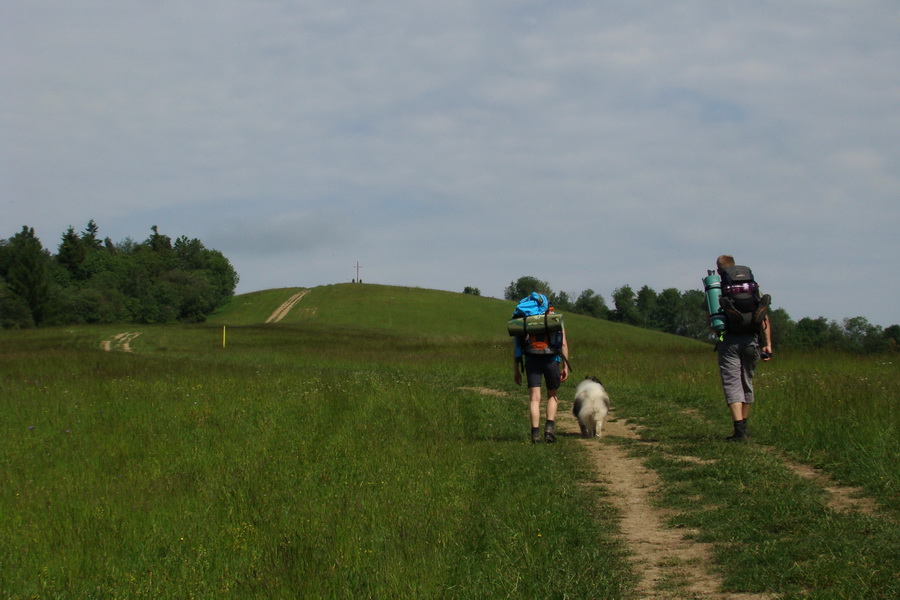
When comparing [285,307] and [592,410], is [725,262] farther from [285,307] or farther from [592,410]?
[285,307]

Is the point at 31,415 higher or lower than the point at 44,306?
lower

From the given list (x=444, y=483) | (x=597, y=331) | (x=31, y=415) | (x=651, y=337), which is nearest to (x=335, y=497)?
(x=444, y=483)

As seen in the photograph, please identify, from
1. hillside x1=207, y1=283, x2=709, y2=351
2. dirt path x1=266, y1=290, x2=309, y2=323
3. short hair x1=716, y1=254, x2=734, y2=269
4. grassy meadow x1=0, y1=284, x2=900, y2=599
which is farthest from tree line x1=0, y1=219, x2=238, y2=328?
short hair x1=716, y1=254, x2=734, y2=269

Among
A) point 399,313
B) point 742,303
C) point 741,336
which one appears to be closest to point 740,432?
point 741,336

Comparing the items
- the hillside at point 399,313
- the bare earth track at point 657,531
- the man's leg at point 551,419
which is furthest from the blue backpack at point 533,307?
the hillside at point 399,313

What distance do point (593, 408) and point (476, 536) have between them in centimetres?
504

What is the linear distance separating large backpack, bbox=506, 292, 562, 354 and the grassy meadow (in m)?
1.28

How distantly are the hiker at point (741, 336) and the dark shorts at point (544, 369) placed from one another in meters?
2.06

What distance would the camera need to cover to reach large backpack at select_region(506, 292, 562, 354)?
397 inches

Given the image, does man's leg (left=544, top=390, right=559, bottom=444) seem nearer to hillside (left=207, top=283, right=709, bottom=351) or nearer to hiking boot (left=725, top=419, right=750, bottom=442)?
hiking boot (left=725, top=419, right=750, bottom=442)

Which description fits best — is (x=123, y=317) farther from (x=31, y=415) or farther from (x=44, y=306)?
(x=31, y=415)

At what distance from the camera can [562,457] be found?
919 cm

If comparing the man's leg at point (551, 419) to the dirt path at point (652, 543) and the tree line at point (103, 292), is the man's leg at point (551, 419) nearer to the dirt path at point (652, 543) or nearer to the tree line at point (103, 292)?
the dirt path at point (652, 543)

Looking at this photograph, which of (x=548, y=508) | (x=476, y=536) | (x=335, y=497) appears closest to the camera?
(x=476, y=536)
